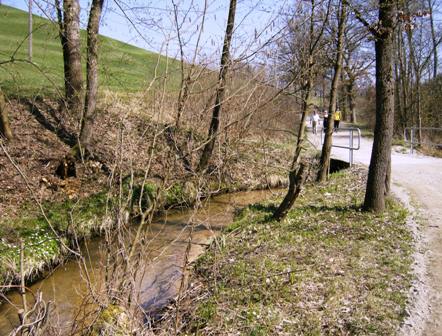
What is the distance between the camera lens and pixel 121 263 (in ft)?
13.4

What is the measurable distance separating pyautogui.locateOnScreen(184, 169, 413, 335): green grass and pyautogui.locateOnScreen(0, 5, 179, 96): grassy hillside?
305 centimetres

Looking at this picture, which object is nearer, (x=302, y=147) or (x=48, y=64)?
(x=302, y=147)

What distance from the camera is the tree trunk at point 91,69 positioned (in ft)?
31.2

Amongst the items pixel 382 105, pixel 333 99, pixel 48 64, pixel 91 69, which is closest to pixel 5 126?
pixel 91 69

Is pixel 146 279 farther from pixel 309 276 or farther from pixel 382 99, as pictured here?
pixel 382 99

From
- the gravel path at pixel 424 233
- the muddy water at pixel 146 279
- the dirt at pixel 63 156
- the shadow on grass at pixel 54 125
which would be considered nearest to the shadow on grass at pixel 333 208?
the gravel path at pixel 424 233

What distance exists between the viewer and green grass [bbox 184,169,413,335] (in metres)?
5.04

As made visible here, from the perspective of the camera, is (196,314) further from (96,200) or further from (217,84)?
(96,200)

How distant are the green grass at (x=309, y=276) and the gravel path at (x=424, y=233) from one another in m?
0.18

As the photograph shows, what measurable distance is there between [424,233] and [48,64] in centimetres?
1712

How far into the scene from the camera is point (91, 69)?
1034cm

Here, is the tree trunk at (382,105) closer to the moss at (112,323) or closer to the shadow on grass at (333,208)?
the shadow on grass at (333,208)

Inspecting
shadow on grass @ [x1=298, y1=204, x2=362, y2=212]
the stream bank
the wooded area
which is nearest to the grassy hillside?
the wooded area

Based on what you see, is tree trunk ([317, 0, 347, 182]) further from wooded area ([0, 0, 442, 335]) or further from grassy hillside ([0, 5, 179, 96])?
grassy hillside ([0, 5, 179, 96])
